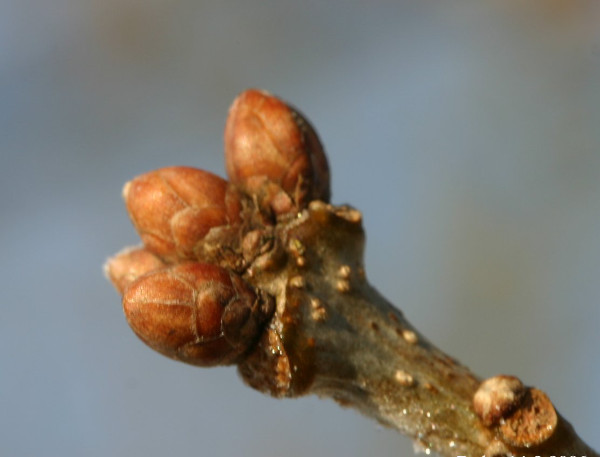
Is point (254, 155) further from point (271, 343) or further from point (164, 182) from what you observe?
point (271, 343)

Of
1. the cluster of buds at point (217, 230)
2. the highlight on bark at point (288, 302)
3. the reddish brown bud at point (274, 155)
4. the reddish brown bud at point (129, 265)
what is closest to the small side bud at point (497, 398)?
the highlight on bark at point (288, 302)

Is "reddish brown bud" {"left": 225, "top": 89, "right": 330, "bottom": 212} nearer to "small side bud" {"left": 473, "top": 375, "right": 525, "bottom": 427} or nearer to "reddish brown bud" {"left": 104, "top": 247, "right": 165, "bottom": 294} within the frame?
"reddish brown bud" {"left": 104, "top": 247, "right": 165, "bottom": 294}

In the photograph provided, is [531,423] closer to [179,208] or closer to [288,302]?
[288,302]

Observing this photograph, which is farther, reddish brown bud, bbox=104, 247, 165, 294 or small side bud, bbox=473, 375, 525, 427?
reddish brown bud, bbox=104, 247, 165, 294

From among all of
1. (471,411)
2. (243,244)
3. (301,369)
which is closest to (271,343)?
(301,369)

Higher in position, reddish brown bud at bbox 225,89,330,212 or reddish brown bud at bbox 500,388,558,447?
reddish brown bud at bbox 225,89,330,212

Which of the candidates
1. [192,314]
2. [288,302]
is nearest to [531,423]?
[288,302]

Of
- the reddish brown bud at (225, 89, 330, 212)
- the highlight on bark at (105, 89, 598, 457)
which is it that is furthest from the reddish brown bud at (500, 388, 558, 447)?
the reddish brown bud at (225, 89, 330, 212)
